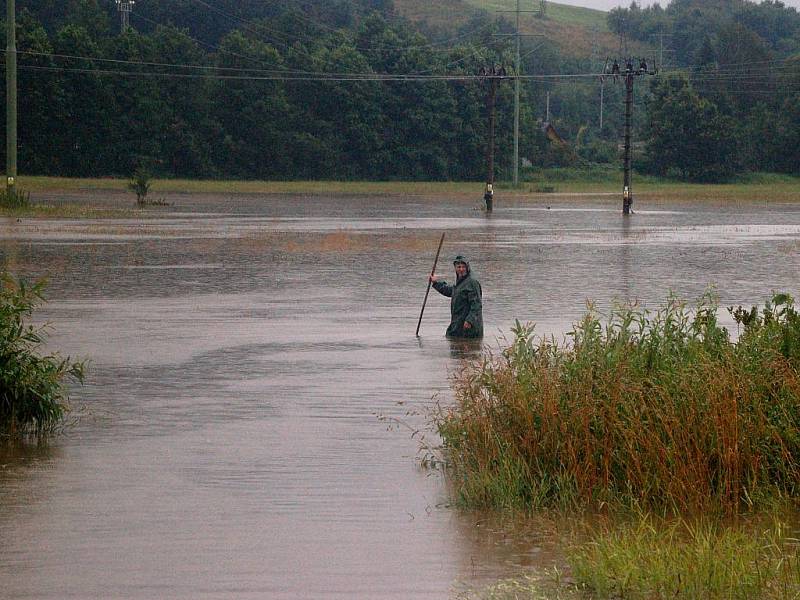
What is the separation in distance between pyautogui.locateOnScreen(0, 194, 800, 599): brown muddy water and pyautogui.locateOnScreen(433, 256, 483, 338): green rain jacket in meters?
0.31

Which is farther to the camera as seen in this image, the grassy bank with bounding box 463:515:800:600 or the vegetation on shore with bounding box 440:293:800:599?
the vegetation on shore with bounding box 440:293:800:599

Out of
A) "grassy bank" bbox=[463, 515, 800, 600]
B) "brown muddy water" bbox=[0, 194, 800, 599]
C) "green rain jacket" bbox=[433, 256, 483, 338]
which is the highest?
"green rain jacket" bbox=[433, 256, 483, 338]

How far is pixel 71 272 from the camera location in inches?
1090

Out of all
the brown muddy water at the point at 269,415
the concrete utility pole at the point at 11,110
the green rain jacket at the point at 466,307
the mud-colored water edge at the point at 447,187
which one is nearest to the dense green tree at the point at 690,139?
the mud-colored water edge at the point at 447,187

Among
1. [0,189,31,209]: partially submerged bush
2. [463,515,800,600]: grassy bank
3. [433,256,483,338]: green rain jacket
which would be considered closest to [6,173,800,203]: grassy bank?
[0,189,31,209]: partially submerged bush

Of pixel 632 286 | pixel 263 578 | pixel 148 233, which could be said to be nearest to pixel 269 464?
pixel 263 578

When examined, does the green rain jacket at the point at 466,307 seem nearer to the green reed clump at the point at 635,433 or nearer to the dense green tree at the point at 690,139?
the green reed clump at the point at 635,433

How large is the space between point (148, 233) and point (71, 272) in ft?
46.9

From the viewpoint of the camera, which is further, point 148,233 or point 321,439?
point 148,233

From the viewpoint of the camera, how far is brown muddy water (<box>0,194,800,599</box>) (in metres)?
7.96

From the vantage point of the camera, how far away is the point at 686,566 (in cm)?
716

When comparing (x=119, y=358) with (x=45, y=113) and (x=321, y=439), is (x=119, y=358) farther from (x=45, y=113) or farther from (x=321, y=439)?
(x=45, y=113)

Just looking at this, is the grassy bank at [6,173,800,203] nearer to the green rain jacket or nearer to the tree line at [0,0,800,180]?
the tree line at [0,0,800,180]

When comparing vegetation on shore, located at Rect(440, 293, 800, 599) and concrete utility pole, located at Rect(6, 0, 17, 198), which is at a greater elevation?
concrete utility pole, located at Rect(6, 0, 17, 198)
